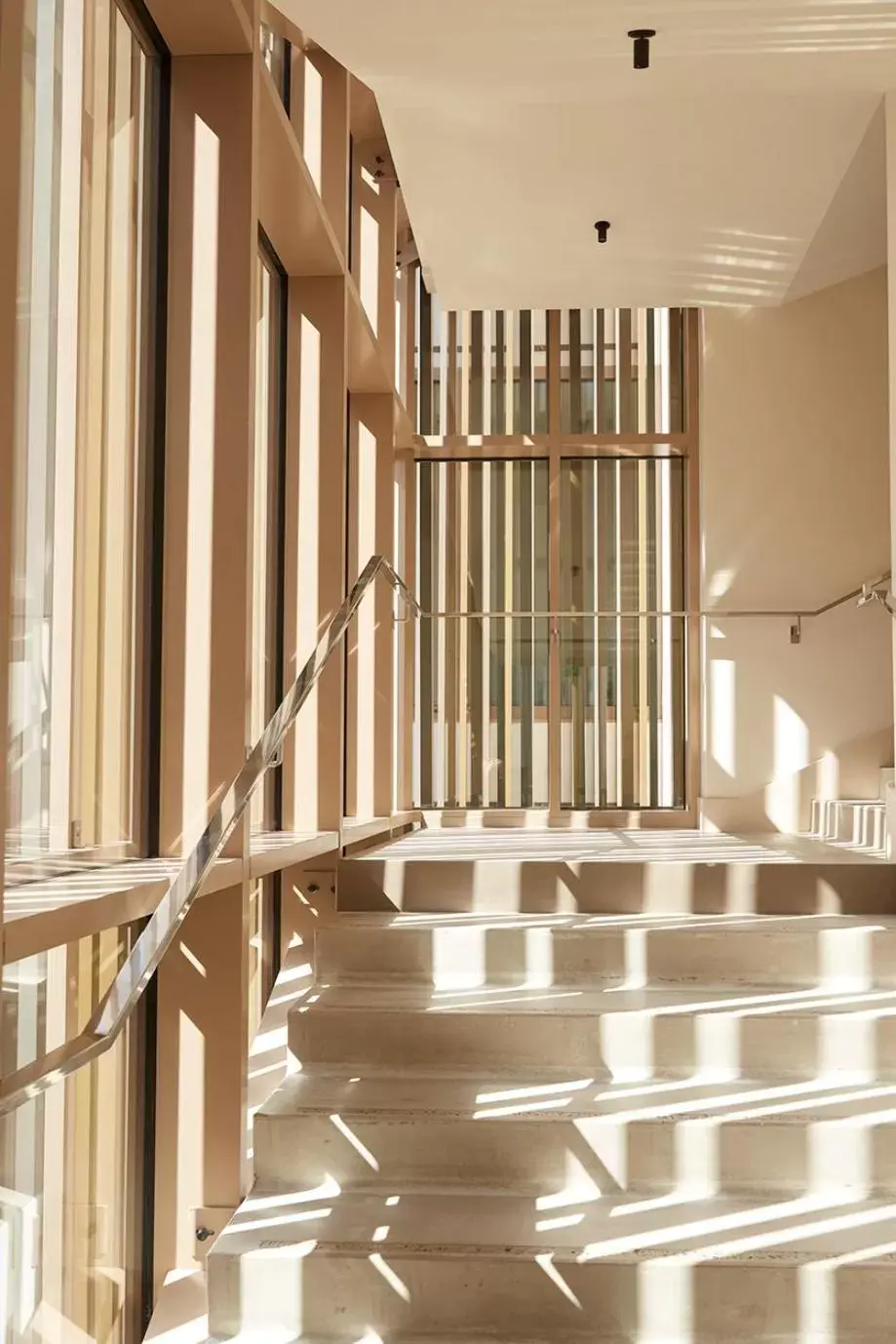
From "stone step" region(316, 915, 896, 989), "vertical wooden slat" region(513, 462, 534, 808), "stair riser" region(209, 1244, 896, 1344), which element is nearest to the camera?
"stair riser" region(209, 1244, 896, 1344)

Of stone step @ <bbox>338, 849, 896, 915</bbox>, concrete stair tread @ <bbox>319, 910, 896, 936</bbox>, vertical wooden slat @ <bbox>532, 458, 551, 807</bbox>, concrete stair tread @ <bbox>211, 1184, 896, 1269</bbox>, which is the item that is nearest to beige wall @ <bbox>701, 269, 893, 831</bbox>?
vertical wooden slat @ <bbox>532, 458, 551, 807</bbox>

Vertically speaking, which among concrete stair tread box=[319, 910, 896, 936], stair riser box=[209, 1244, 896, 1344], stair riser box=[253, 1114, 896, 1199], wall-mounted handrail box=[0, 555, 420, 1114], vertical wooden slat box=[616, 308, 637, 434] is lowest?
stair riser box=[209, 1244, 896, 1344]

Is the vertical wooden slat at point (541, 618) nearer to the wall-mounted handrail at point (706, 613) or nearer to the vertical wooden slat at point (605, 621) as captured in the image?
the wall-mounted handrail at point (706, 613)

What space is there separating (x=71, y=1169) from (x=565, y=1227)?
1103 mm

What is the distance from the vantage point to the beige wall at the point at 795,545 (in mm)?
7109

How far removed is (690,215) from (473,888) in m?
3.22

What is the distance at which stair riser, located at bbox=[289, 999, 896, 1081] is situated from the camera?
356 cm

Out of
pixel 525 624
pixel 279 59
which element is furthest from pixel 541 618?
pixel 279 59

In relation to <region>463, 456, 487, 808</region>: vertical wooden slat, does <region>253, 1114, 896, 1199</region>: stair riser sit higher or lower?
lower

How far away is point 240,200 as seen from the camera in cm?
351

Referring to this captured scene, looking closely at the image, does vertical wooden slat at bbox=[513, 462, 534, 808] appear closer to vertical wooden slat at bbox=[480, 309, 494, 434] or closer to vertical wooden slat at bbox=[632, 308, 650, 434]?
vertical wooden slat at bbox=[480, 309, 494, 434]

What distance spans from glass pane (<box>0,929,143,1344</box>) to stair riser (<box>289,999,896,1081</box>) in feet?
2.00

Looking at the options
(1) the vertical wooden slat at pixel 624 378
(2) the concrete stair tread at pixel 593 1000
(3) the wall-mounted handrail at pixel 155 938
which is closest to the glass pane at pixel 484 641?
(1) the vertical wooden slat at pixel 624 378

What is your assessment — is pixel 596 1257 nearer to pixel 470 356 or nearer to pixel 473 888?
pixel 473 888
